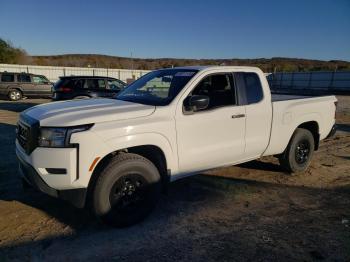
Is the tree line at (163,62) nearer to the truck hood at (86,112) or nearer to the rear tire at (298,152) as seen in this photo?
the rear tire at (298,152)

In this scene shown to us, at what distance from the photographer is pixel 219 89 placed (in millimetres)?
5414

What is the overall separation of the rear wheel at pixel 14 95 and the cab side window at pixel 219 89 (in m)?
19.4

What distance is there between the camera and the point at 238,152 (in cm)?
529

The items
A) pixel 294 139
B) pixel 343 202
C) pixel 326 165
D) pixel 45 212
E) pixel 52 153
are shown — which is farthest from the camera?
pixel 326 165

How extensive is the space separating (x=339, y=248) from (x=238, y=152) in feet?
6.34

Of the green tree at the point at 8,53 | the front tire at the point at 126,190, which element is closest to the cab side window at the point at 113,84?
the front tire at the point at 126,190

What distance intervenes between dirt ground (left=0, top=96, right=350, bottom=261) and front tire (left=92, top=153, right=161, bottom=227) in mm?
178

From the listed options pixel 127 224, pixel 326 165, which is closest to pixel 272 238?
pixel 127 224

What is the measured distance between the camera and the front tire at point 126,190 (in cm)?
398

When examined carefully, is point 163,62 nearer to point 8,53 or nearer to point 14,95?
point 8,53

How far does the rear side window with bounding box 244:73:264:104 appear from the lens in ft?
17.9

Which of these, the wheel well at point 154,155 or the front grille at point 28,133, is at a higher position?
the front grille at point 28,133

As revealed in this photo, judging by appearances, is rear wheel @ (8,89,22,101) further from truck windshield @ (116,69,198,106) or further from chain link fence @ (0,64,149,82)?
truck windshield @ (116,69,198,106)

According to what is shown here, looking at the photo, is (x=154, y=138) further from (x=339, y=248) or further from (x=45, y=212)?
(x=339, y=248)
